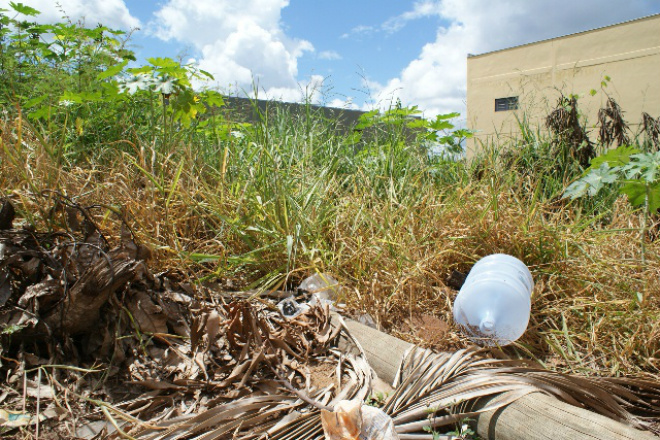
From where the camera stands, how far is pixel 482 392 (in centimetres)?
209

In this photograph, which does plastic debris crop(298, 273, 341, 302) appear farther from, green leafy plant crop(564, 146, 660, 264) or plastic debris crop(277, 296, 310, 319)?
green leafy plant crop(564, 146, 660, 264)

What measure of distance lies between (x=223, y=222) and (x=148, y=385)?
154 cm

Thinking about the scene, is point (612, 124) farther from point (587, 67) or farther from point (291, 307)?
point (587, 67)

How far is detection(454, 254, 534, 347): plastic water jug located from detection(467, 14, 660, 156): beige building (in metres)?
16.4

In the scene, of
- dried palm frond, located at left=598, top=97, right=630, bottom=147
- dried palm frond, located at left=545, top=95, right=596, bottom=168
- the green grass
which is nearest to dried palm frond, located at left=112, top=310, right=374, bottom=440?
the green grass

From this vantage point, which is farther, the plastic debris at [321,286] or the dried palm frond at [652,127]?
the dried palm frond at [652,127]

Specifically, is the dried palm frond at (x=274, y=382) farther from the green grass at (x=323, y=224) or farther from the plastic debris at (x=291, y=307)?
the green grass at (x=323, y=224)

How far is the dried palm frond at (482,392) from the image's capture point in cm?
207

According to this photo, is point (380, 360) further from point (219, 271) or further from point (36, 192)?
point (36, 192)

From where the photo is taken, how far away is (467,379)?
2.21 m

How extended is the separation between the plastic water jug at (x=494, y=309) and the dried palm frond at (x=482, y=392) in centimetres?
40

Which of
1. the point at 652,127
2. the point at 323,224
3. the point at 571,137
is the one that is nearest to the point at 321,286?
the point at 323,224

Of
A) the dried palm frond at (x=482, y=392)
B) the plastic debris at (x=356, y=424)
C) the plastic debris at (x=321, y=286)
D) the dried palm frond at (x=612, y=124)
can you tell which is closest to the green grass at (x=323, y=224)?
the plastic debris at (x=321, y=286)

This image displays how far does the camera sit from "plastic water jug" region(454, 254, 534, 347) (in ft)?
9.23
